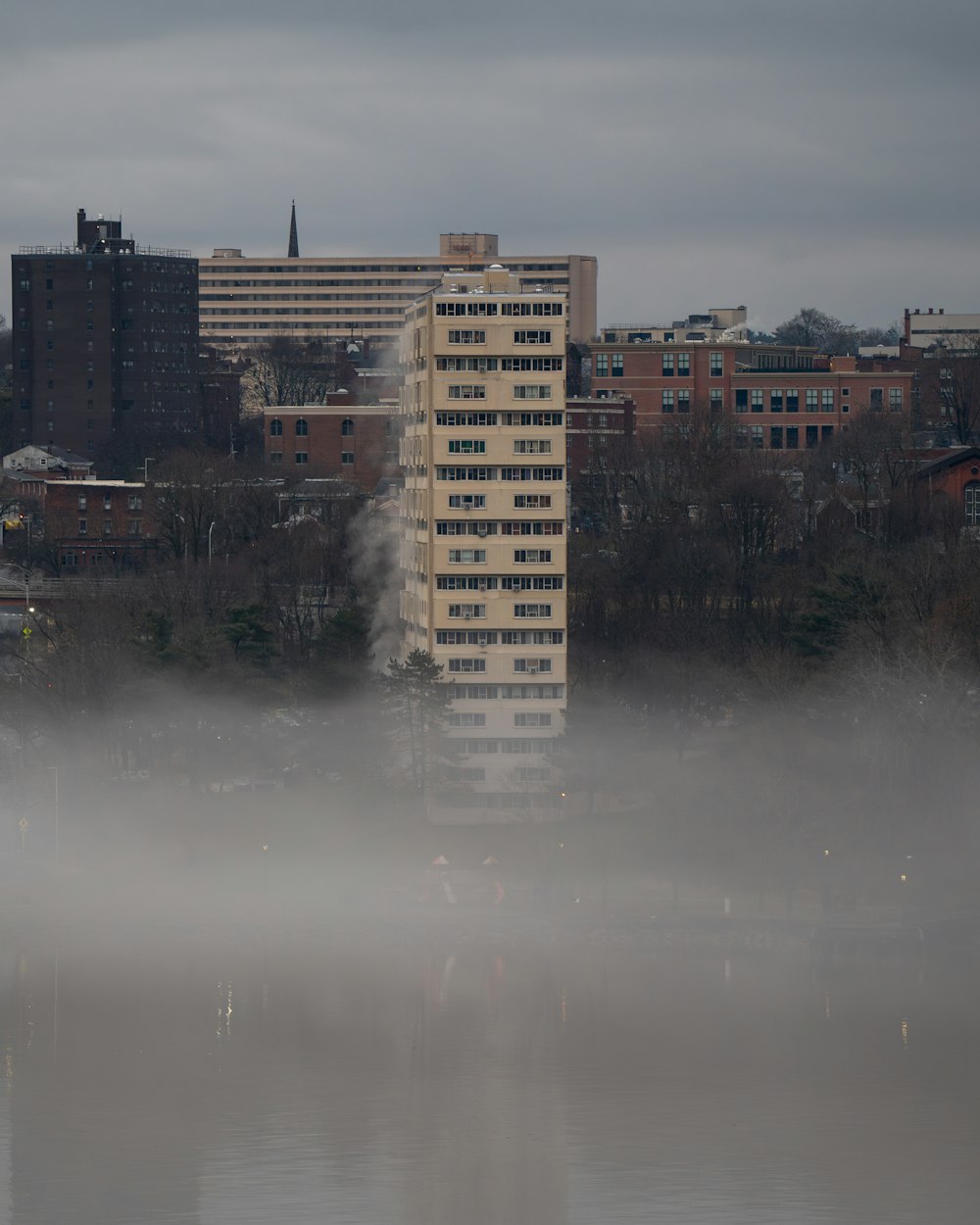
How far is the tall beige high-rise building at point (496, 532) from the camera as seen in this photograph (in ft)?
195

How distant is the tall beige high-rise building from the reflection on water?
49.6 feet

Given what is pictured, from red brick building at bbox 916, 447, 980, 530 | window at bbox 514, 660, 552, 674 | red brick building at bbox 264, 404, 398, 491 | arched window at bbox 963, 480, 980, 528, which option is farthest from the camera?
red brick building at bbox 264, 404, 398, 491

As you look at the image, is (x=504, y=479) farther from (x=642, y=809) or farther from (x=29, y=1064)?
(x=29, y=1064)

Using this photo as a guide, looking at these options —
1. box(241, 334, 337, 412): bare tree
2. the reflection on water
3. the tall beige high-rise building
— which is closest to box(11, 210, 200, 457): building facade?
box(241, 334, 337, 412): bare tree

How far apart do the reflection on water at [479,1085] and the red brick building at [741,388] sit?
231 ft

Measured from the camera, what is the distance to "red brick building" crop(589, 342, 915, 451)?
113 metres

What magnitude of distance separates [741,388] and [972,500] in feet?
88.0

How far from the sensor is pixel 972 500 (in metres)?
87.9

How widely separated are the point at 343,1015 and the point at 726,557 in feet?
122

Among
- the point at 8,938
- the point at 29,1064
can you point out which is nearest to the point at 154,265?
the point at 8,938

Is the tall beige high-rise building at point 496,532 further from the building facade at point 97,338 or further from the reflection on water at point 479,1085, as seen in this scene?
Result: the building facade at point 97,338

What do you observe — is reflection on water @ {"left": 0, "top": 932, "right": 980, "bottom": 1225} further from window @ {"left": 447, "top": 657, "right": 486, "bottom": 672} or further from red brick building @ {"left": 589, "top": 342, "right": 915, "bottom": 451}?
red brick building @ {"left": 589, "top": 342, "right": 915, "bottom": 451}

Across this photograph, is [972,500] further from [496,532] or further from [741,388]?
[496,532]

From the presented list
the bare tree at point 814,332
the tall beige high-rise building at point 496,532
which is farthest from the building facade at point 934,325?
the tall beige high-rise building at point 496,532
